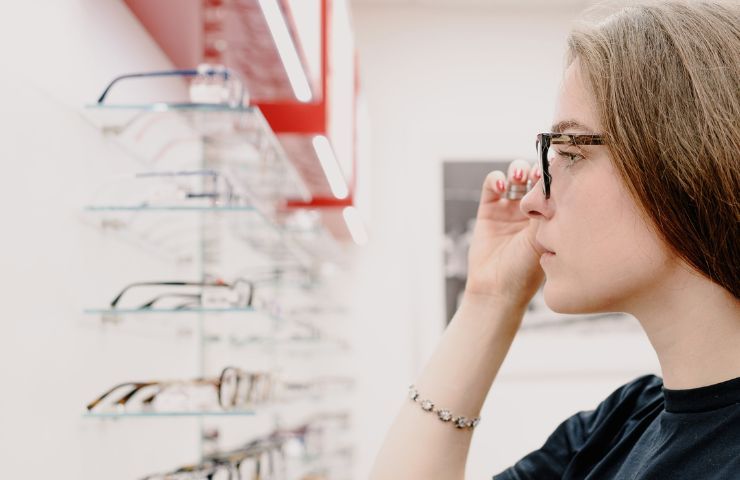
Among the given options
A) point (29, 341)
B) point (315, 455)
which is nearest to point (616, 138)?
point (29, 341)

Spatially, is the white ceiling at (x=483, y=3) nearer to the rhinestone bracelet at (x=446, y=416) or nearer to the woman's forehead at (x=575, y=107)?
the rhinestone bracelet at (x=446, y=416)

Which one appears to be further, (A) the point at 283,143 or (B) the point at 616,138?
(A) the point at 283,143

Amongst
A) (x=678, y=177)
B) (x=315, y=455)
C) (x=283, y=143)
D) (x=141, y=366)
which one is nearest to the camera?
(x=678, y=177)

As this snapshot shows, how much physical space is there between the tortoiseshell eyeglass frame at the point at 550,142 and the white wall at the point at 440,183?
4225 millimetres

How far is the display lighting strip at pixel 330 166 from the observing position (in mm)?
2647

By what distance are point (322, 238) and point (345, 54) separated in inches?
26.8

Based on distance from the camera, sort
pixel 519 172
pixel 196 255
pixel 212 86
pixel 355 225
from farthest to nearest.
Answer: pixel 355 225
pixel 196 255
pixel 212 86
pixel 519 172

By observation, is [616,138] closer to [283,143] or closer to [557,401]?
[283,143]

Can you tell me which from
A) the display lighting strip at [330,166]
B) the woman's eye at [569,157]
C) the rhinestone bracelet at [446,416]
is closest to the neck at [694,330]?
the woman's eye at [569,157]

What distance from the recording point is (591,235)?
1132 millimetres

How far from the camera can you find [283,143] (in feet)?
8.79

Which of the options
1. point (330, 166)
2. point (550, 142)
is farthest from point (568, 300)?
point (330, 166)

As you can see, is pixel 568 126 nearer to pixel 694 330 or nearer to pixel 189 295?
pixel 694 330

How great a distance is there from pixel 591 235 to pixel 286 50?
115cm
